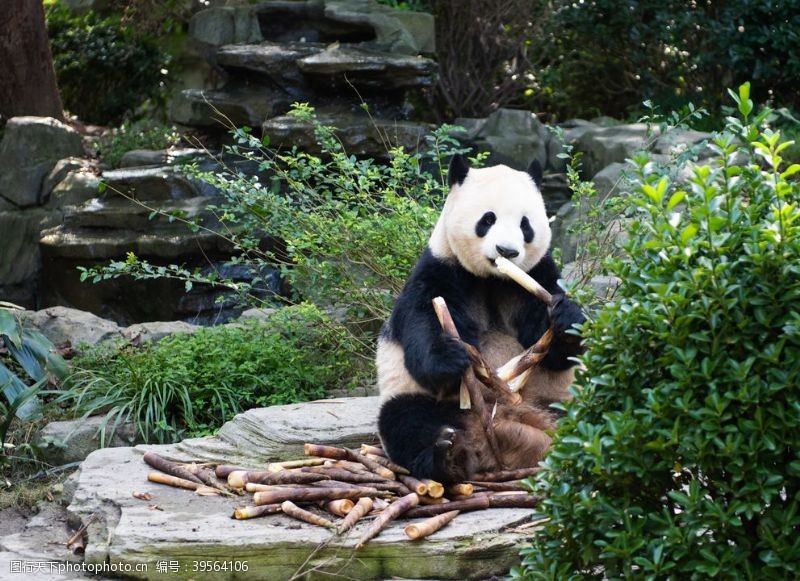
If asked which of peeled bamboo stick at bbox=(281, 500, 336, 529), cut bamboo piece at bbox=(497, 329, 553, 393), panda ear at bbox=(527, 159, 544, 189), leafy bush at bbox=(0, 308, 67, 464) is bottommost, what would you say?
leafy bush at bbox=(0, 308, 67, 464)

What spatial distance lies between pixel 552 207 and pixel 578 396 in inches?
323

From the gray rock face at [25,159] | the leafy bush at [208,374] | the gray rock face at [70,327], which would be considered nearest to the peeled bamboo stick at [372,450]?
the leafy bush at [208,374]

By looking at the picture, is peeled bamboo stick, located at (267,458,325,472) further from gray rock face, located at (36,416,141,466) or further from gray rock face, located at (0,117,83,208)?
gray rock face, located at (0,117,83,208)

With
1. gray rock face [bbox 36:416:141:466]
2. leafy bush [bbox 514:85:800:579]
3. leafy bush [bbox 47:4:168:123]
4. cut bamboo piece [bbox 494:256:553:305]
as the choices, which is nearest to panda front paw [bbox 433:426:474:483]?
cut bamboo piece [bbox 494:256:553:305]

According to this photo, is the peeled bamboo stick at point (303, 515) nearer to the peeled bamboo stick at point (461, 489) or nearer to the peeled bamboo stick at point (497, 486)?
the peeled bamboo stick at point (461, 489)

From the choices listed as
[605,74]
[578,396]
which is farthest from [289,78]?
[578,396]

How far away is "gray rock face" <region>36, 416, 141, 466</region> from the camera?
20.7 feet

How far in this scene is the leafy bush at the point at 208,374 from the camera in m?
6.48

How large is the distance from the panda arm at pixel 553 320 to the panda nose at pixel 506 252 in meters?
0.26

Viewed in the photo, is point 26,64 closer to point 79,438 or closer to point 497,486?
point 79,438

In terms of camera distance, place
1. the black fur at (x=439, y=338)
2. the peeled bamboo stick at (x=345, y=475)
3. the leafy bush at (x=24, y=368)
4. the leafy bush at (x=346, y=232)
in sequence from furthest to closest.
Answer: the leafy bush at (x=346, y=232)
the leafy bush at (x=24, y=368)
the peeled bamboo stick at (x=345, y=475)
the black fur at (x=439, y=338)

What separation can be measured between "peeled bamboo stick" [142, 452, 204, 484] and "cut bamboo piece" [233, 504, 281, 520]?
0.52m

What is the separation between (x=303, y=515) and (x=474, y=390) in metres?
0.91

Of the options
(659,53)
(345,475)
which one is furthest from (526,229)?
(659,53)
